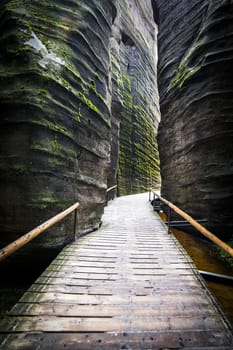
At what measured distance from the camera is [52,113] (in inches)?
157

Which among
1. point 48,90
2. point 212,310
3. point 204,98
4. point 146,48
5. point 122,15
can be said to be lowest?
point 212,310

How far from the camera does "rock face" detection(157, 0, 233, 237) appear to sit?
6.22 m

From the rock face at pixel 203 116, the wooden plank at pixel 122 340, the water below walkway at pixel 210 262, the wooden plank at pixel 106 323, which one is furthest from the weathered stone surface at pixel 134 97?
the wooden plank at pixel 122 340

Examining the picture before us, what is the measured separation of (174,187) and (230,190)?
121 inches

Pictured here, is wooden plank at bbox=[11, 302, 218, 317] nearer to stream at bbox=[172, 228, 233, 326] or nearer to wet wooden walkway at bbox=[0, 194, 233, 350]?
wet wooden walkway at bbox=[0, 194, 233, 350]

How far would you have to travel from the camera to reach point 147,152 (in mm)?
20688

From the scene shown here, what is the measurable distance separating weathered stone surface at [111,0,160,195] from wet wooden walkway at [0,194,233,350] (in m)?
11.6

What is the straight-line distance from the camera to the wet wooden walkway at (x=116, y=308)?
66.5 inches

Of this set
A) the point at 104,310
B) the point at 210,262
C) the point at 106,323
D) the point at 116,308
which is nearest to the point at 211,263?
the point at 210,262

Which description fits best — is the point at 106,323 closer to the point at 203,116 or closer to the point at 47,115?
the point at 47,115

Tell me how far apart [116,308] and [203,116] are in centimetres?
689

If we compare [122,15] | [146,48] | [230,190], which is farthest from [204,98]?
[146,48]

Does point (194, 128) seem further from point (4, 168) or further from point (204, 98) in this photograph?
point (4, 168)

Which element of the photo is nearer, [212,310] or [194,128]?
[212,310]
